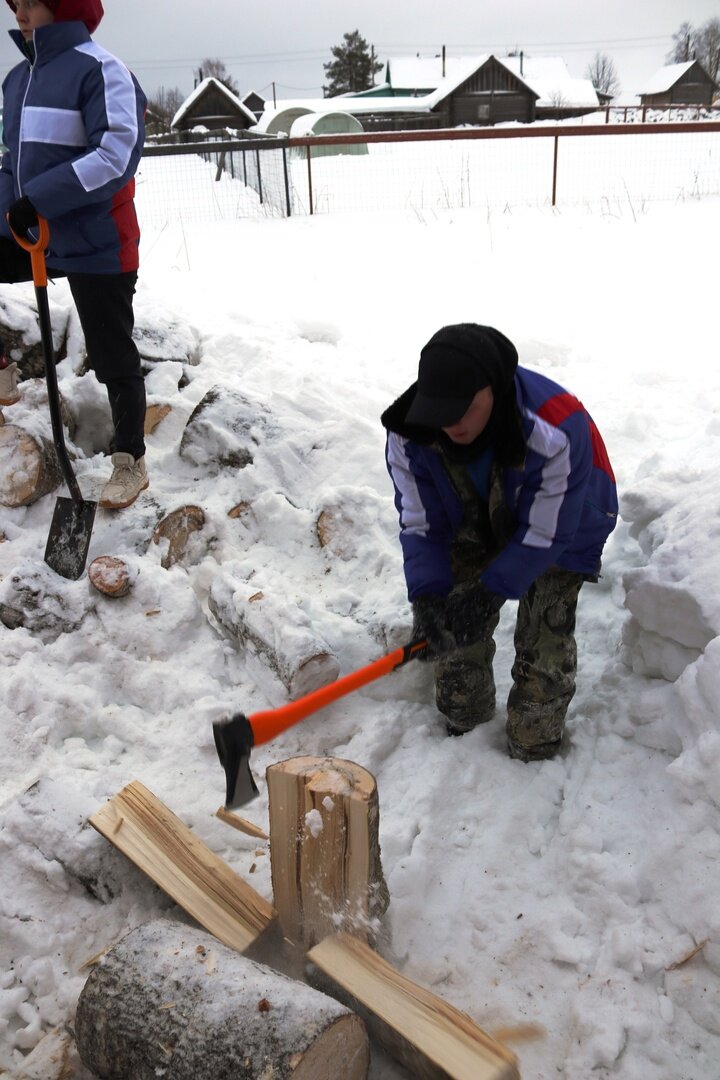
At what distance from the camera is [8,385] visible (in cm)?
322

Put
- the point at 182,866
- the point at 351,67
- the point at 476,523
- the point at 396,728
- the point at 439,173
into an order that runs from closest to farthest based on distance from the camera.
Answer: the point at 182,866 < the point at 476,523 < the point at 396,728 < the point at 439,173 < the point at 351,67

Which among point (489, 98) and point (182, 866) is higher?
point (489, 98)

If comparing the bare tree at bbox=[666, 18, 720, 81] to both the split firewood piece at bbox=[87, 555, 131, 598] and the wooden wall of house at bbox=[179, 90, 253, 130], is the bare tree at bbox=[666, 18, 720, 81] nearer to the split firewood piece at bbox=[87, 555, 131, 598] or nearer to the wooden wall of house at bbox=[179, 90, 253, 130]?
the wooden wall of house at bbox=[179, 90, 253, 130]

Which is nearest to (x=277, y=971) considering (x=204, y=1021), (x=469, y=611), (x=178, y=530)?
(x=204, y=1021)

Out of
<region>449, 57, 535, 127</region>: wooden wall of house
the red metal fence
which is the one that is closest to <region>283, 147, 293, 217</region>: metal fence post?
the red metal fence

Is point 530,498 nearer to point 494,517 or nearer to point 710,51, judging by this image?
point 494,517

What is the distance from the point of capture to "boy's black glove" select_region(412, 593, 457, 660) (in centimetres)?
197

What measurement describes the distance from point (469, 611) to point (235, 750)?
726 mm

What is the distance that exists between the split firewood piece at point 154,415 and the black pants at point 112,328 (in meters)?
0.37

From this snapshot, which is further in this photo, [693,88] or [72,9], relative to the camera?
[693,88]

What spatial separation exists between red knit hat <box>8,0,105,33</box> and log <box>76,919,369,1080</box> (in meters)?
2.68

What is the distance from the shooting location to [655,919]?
1727 mm

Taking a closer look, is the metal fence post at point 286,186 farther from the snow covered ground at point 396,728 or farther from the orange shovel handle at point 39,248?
the orange shovel handle at point 39,248

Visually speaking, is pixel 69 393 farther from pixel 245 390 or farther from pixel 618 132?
pixel 618 132
